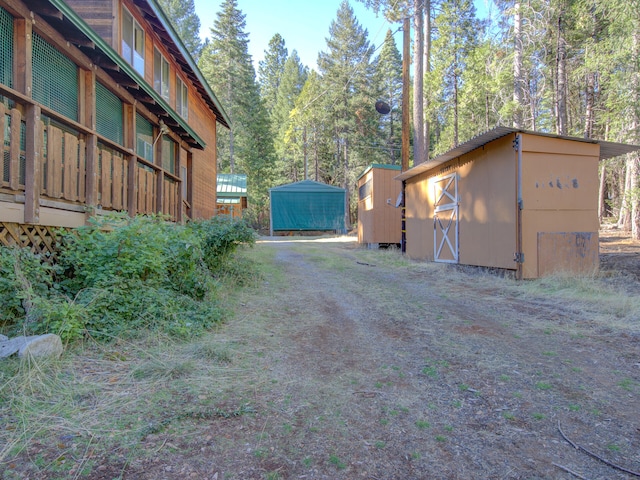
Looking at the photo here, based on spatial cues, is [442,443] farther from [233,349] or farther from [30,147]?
[30,147]

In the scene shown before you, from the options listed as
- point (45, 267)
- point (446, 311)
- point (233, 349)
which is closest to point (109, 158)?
point (45, 267)

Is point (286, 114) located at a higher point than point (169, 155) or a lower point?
higher

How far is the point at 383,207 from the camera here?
15047 mm

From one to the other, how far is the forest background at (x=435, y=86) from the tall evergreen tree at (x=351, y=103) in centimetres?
11

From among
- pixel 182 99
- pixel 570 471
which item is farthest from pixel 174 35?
pixel 570 471

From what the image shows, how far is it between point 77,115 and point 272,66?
5002 centimetres

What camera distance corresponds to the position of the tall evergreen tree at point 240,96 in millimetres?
32406

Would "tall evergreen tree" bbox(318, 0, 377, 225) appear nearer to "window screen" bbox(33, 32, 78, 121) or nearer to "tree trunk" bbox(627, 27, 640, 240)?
"tree trunk" bbox(627, 27, 640, 240)

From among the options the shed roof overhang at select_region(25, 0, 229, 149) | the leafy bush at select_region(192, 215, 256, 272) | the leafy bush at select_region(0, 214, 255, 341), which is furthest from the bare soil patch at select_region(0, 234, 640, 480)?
the shed roof overhang at select_region(25, 0, 229, 149)

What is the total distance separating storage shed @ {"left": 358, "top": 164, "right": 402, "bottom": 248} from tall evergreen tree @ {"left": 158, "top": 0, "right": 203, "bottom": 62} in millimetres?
27908

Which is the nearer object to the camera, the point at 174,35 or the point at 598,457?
the point at 598,457

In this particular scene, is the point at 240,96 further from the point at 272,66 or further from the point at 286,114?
the point at 272,66

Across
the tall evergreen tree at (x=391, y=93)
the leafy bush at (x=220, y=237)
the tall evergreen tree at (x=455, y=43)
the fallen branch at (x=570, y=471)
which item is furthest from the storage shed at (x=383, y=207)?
the tall evergreen tree at (x=391, y=93)

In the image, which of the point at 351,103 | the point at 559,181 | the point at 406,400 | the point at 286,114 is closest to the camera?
the point at 406,400
